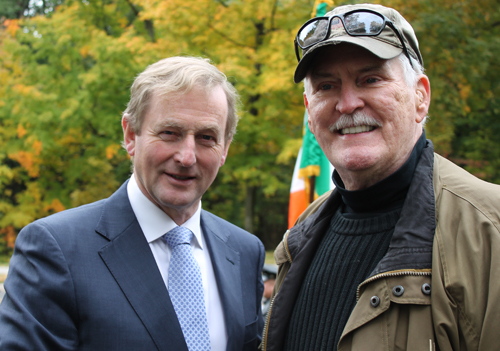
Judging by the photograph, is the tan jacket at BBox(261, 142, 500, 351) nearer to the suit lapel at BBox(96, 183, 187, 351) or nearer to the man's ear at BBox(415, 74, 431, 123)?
the man's ear at BBox(415, 74, 431, 123)

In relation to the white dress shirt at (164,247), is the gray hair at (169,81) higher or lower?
higher

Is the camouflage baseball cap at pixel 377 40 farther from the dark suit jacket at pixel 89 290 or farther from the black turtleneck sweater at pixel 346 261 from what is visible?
the dark suit jacket at pixel 89 290

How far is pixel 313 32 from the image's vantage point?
2.03 metres

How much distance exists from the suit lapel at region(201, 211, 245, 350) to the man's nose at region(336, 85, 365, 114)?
1.08 metres

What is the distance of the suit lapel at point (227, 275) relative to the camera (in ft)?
7.63

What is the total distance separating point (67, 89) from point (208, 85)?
11283mm

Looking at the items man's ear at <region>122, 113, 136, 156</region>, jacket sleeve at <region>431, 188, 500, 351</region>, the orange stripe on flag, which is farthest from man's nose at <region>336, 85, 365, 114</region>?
the orange stripe on flag

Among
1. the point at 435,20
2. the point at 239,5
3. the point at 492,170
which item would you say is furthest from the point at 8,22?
the point at 492,170

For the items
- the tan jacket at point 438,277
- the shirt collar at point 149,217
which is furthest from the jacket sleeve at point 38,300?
the tan jacket at point 438,277

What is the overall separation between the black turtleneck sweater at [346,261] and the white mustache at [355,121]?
229 mm

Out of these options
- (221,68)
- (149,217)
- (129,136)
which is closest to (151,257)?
(149,217)

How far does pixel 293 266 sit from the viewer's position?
223cm

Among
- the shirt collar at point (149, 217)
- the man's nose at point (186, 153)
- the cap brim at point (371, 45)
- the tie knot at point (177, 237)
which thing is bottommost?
the tie knot at point (177, 237)

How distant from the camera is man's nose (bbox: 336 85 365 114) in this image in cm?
191
